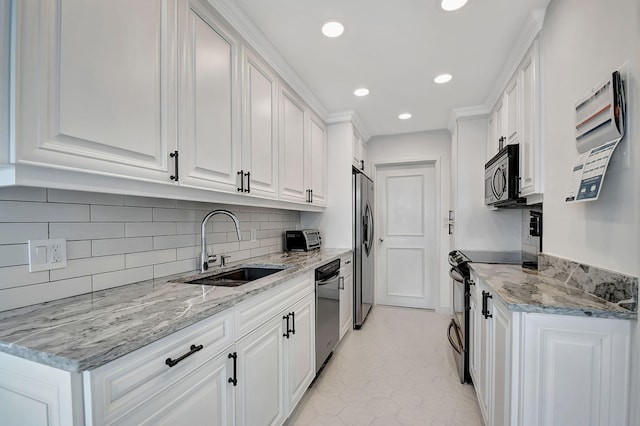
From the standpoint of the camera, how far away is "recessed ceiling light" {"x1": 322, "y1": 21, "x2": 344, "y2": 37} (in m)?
1.82

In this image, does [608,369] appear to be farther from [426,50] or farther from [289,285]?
[426,50]

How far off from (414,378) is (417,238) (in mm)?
2193

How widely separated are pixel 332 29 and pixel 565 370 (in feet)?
6.92

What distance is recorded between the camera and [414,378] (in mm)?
2324

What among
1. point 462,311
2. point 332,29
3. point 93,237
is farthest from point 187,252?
point 462,311

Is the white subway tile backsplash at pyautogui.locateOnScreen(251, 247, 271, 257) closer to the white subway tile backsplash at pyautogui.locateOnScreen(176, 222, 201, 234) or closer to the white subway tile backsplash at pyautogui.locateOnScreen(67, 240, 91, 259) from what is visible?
the white subway tile backsplash at pyautogui.locateOnScreen(176, 222, 201, 234)

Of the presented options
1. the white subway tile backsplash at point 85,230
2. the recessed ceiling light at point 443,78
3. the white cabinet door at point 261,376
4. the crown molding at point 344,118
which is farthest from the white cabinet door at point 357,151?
the white subway tile backsplash at point 85,230

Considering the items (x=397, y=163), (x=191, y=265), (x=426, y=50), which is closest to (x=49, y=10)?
(x=191, y=265)

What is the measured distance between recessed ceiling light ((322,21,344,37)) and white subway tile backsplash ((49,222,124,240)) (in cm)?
165

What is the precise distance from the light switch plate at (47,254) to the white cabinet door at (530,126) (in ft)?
8.09

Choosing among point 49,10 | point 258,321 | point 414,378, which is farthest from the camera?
point 414,378

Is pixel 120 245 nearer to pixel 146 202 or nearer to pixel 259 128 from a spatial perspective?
pixel 146 202

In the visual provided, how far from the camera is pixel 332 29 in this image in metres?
1.87

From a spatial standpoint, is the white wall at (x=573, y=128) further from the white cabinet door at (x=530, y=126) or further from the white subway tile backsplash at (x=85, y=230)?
the white subway tile backsplash at (x=85, y=230)
